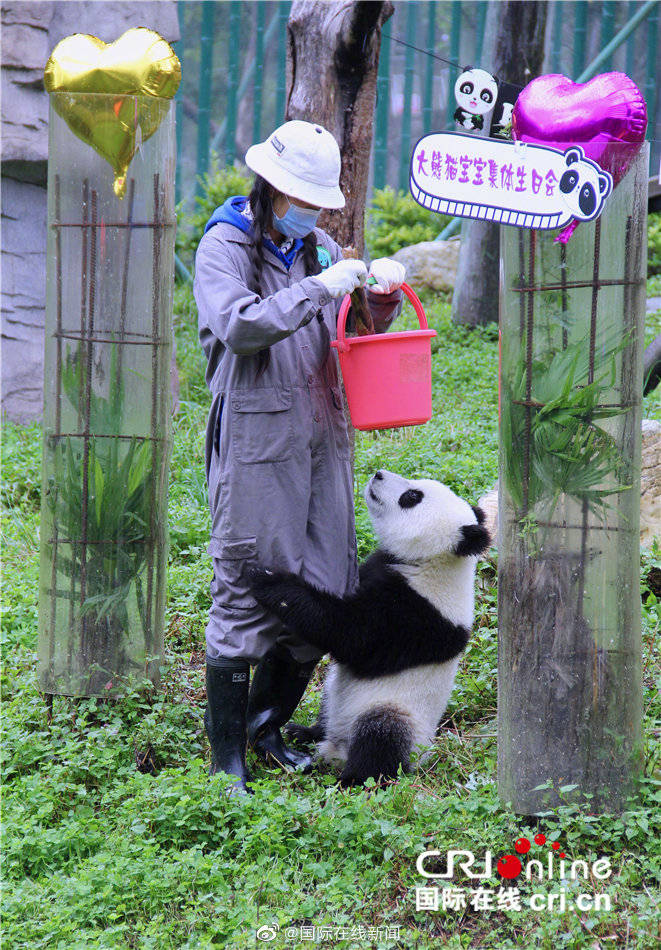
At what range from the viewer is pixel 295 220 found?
2.97 m

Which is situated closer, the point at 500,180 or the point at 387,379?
the point at 500,180

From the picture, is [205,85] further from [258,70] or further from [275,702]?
[275,702]

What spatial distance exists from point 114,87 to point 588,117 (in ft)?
5.44

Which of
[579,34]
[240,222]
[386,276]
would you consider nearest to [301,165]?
[240,222]

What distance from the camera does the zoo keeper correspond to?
287cm

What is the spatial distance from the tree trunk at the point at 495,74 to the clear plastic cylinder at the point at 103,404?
5186mm

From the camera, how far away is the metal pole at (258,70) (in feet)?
34.6

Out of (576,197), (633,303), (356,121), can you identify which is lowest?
(633,303)

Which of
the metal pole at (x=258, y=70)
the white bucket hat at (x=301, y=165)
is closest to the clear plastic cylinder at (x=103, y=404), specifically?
the white bucket hat at (x=301, y=165)

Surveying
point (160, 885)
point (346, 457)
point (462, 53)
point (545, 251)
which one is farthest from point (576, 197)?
point (462, 53)

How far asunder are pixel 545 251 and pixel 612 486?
682 millimetres

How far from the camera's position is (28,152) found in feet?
25.0

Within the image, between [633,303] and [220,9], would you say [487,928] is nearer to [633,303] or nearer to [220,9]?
[633,303]

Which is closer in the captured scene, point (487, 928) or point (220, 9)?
point (487, 928)
